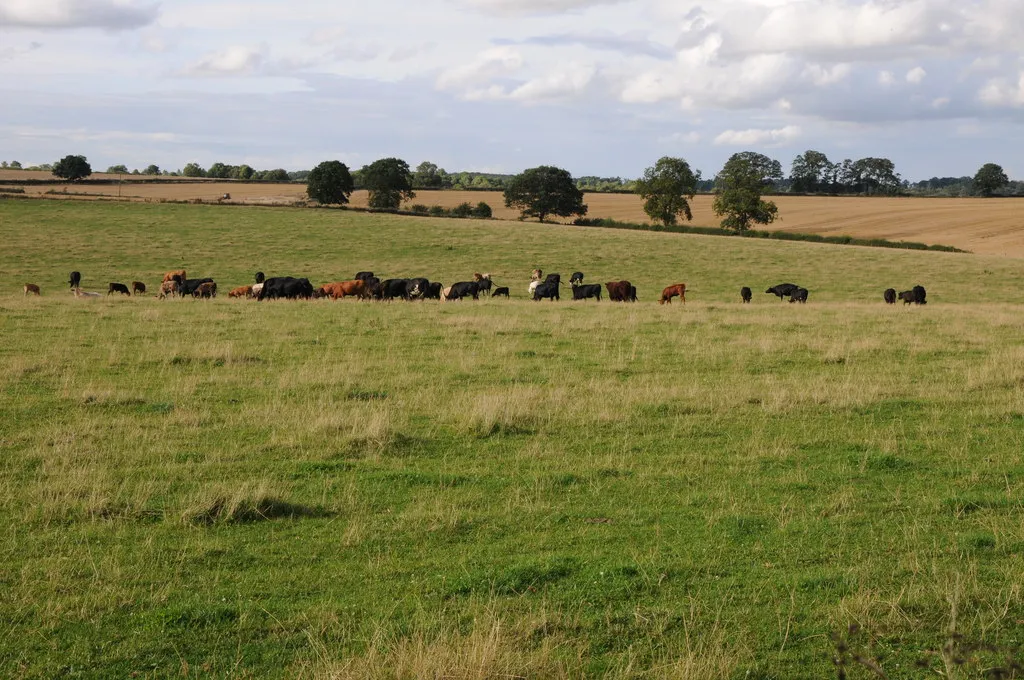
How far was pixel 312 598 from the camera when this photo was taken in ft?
19.1

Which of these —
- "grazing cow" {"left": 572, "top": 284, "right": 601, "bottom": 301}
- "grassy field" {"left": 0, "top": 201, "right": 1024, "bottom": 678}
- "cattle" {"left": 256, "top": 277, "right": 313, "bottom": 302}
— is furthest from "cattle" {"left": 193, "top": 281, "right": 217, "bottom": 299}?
"grazing cow" {"left": 572, "top": 284, "right": 601, "bottom": 301}

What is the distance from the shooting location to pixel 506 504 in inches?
305

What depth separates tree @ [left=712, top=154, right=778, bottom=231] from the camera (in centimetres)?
8512

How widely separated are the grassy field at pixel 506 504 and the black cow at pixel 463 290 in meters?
13.4

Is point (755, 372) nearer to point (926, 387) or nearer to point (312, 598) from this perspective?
point (926, 387)

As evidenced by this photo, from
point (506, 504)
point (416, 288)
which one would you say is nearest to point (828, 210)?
point (416, 288)

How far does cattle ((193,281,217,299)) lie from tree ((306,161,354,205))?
5525cm

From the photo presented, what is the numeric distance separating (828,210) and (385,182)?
49.6 metres

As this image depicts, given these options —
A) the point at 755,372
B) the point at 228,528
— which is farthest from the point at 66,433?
the point at 755,372

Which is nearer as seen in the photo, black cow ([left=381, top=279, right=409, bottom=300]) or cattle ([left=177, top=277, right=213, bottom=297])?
black cow ([left=381, top=279, right=409, bottom=300])

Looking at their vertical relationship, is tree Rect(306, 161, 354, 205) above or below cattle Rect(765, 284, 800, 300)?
above

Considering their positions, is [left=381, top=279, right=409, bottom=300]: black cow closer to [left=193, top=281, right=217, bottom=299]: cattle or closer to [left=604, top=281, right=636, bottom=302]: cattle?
[left=193, top=281, right=217, bottom=299]: cattle

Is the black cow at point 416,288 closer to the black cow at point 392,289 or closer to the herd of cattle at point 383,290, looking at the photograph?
the herd of cattle at point 383,290

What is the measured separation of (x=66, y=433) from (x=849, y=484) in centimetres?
852
